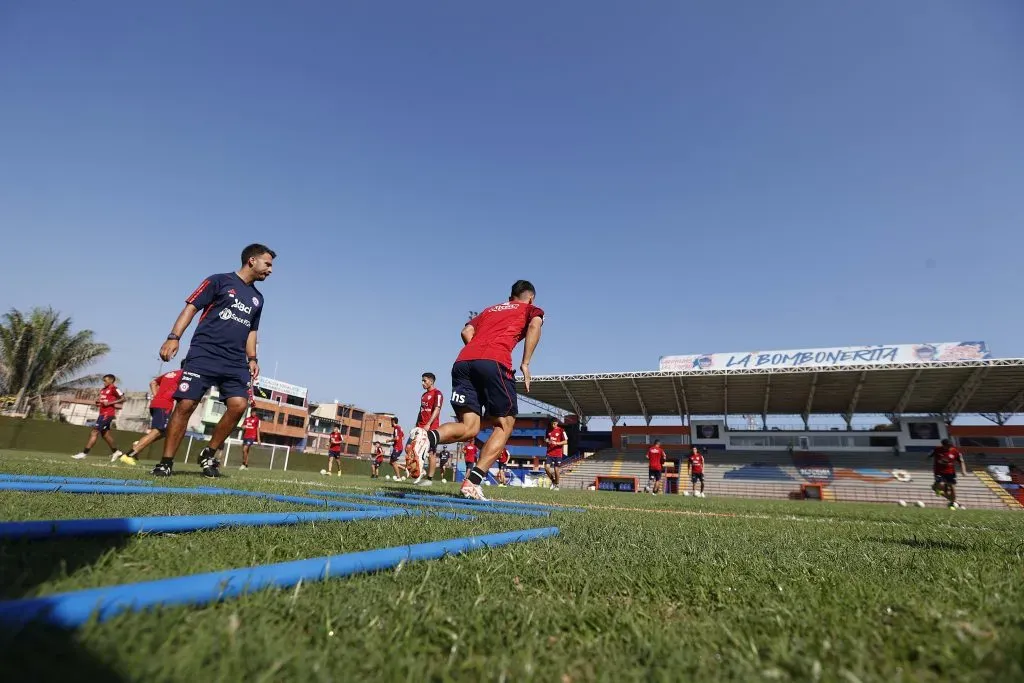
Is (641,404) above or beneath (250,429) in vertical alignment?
above

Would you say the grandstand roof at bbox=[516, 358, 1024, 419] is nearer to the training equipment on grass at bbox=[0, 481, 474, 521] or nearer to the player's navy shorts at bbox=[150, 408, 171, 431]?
the player's navy shorts at bbox=[150, 408, 171, 431]

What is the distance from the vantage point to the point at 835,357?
37062 mm

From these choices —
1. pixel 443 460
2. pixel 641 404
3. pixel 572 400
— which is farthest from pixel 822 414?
pixel 443 460

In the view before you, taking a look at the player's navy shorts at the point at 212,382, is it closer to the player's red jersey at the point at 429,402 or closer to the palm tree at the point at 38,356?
the player's red jersey at the point at 429,402

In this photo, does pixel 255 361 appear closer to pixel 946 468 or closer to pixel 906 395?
pixel 946 468

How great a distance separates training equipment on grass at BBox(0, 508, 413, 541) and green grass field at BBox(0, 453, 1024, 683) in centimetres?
4

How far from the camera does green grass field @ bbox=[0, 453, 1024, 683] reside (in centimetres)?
88

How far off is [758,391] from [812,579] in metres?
40.5

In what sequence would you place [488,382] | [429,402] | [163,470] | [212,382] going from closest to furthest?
[488,382] → [163,470] → [212,382] → [429,402]

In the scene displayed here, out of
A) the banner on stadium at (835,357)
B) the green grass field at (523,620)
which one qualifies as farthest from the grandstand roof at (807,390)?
the green grass field at (523,620)

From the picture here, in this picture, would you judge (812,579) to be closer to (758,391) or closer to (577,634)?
(577,634)

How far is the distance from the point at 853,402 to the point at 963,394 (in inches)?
254

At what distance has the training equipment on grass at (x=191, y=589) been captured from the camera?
0.84 metres

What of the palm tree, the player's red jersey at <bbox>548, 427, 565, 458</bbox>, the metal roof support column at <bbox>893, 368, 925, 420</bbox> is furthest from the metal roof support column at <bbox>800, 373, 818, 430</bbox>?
the palm tree
